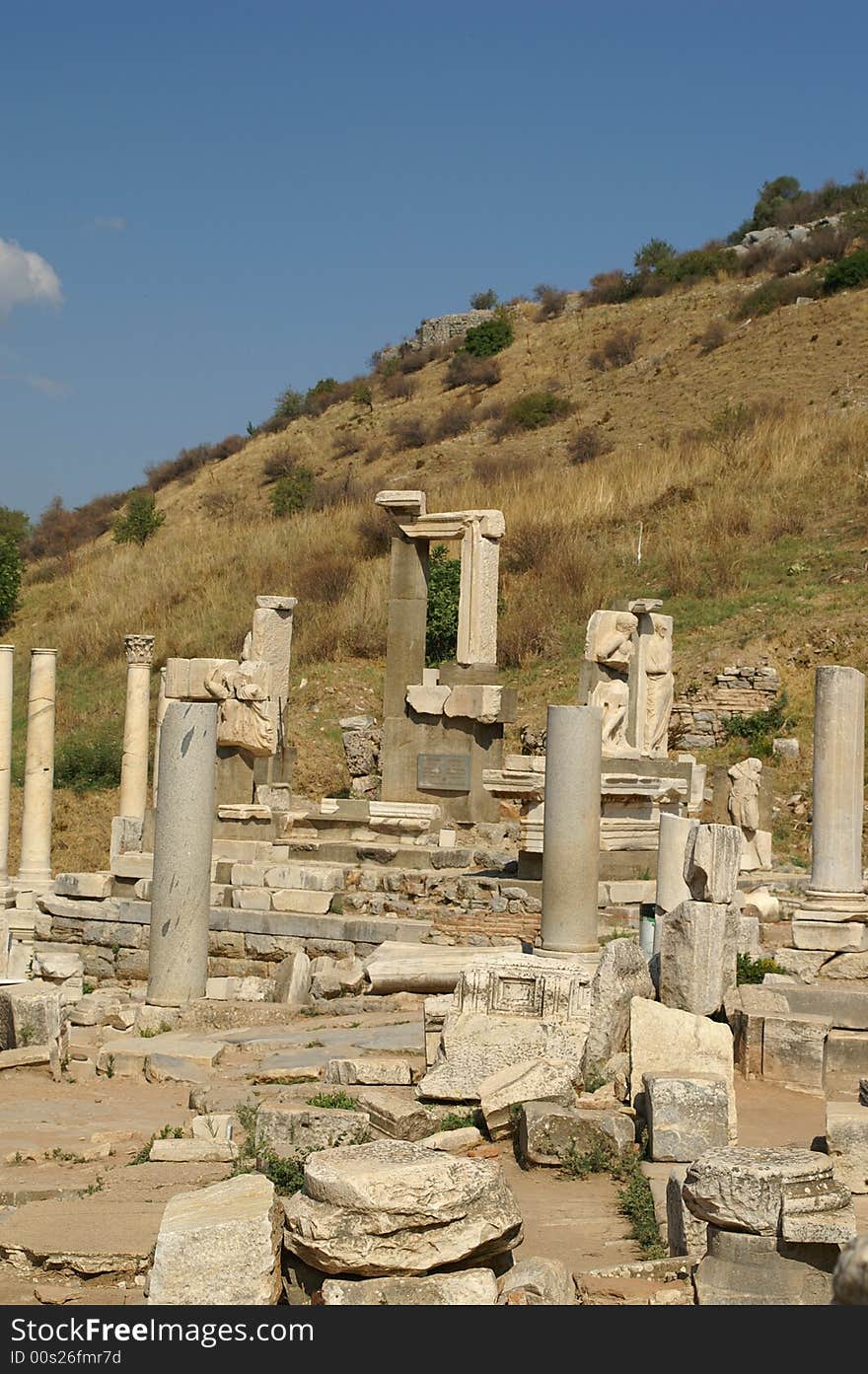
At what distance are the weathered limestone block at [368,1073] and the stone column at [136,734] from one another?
11.5 metres

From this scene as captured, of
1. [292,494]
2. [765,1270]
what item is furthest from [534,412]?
[765,1270]

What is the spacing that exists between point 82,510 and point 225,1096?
44.4 meters

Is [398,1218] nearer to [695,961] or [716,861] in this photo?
[695,961]

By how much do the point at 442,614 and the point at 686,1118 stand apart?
19161 millimetres

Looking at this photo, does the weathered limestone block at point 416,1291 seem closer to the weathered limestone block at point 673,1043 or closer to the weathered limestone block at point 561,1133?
the weathered limestone block at point 561,1133

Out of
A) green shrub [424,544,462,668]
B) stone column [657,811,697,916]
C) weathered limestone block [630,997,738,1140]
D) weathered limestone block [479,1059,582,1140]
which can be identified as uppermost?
green shrub [424,544,462,668]

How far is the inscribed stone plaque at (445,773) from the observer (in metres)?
17.3

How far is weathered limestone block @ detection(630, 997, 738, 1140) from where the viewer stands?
7.77 metres

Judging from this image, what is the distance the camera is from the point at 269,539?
32.4 metres

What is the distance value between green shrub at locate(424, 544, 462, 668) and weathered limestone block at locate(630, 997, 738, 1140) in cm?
1743

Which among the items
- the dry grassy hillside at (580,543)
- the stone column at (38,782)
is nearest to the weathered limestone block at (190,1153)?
the stone column at (38,782)

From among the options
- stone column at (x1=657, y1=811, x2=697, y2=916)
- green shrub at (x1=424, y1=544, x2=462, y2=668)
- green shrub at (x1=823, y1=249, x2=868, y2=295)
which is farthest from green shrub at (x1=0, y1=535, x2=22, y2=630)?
stone column at (x1=657, y1=811, x2=697, y2=916)

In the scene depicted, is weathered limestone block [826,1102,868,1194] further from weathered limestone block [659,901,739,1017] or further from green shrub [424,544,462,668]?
green shrub [424,544,462,668]

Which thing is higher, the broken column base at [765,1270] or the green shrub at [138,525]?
A: the green shrub at [138,525]
